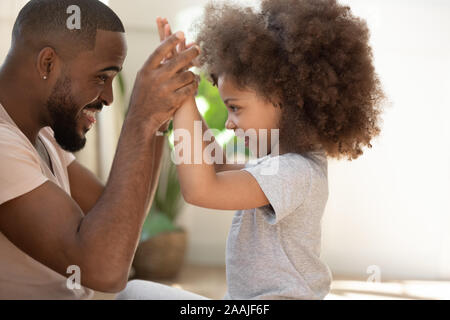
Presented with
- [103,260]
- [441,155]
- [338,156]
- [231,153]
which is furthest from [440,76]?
[103,260]

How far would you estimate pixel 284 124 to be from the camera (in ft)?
4.41

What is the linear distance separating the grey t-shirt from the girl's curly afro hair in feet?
0.31

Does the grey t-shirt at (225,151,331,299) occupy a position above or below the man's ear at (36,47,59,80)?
below

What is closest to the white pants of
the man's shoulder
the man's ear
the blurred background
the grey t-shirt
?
the grey t-shirt

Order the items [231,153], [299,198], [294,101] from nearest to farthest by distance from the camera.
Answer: [299,198] → [294,101] → [231,153]

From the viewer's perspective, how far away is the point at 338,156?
1413 millimetres

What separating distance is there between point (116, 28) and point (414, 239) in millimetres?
3053

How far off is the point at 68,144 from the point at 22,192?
36 cm

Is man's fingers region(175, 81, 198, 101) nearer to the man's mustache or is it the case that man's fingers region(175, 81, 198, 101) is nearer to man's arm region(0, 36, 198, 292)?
man's arm region(0, 36, 198, 292)

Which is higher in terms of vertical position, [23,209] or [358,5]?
[358,5]

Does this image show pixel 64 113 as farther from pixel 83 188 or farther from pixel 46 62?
pixel 83 188

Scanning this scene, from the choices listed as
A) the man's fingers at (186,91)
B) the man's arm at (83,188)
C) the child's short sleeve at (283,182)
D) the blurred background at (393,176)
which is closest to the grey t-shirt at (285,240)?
the child's short sleeve at (283,182)

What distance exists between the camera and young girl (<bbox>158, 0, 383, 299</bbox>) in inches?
47.6
